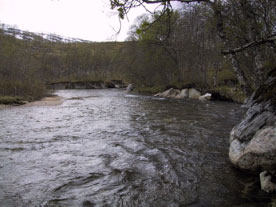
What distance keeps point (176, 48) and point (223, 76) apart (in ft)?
30.7

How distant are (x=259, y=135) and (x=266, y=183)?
1.01m

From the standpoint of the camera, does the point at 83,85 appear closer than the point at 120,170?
No

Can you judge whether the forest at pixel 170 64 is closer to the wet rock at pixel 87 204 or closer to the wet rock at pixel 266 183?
the wet rock at pixel 266 183

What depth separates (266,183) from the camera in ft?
12.1

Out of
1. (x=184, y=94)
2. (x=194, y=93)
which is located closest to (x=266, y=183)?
(x=194, y=93)

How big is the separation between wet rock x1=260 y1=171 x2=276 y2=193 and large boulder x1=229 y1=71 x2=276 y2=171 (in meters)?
0.14

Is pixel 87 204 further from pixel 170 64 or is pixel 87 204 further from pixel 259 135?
pixel 170 64

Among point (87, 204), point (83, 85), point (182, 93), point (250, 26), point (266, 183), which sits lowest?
point (87, 204)

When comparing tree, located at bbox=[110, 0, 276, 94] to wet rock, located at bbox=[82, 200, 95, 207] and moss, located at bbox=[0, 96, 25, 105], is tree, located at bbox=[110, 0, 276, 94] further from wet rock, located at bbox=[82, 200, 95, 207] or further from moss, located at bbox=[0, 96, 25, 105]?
moss, located at bbox=[0, 96, 25, 105]

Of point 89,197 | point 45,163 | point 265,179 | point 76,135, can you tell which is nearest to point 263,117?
point 265,179

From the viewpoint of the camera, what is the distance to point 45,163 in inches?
211

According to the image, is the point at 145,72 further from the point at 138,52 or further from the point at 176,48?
the point at 176,48

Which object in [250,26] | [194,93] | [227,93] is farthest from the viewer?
[194,93]

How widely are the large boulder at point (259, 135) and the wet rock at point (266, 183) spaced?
0.47ft
